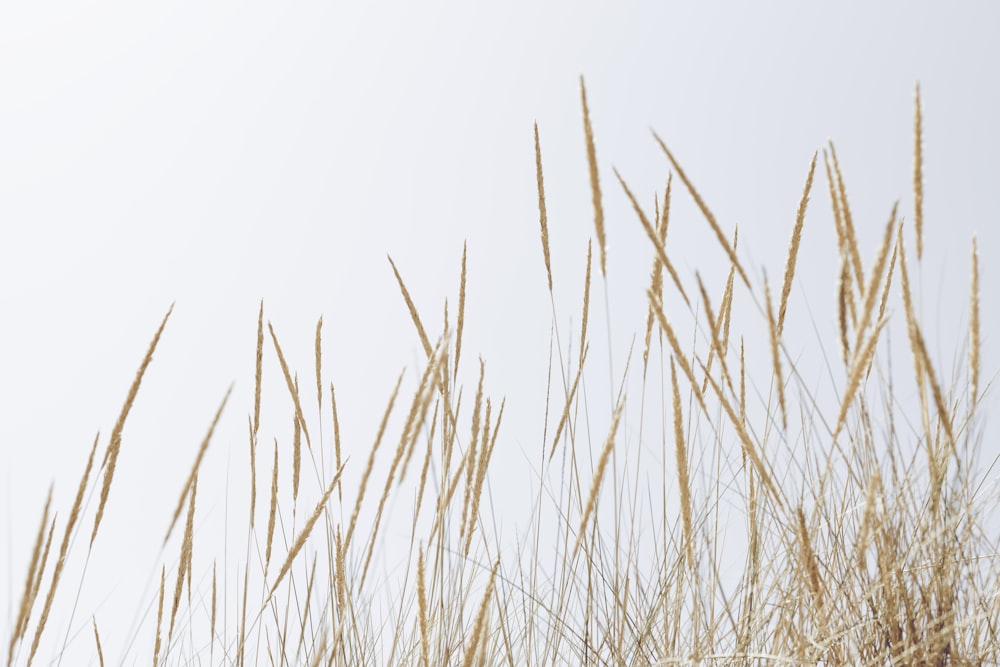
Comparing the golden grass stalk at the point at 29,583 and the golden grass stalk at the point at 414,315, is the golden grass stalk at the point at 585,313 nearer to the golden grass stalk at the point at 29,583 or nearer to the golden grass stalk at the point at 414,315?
the golden grass stalk at the point at 414,315

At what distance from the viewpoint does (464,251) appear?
1179mm

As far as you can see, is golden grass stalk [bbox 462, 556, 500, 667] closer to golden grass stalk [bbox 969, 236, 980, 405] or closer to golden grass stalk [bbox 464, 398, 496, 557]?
golden grass stalk [bbox 464, 398, 496, 557]

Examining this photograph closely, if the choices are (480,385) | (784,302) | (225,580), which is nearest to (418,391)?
(480,385)

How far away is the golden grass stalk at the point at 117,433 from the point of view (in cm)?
80

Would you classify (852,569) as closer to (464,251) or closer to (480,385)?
(480,385)

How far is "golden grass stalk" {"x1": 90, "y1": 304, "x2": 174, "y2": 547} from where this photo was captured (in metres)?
0.80

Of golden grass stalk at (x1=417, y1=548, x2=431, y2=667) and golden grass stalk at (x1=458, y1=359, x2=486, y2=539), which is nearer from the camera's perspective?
golden grass stalk at (x1=417, y1=548, x2=431, y2=667)

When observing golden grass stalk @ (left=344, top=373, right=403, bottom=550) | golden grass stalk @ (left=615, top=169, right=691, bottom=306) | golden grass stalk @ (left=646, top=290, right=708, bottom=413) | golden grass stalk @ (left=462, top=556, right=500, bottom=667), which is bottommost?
golden grass stalk @ (left=462, top=556, right=500, bottom=667)

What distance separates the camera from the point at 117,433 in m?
0.82

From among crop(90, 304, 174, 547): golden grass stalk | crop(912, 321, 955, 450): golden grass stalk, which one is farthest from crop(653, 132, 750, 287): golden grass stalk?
crop(90, 304, 174, 547): golden grass stalk

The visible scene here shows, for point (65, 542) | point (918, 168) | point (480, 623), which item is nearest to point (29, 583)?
point (65, 542)

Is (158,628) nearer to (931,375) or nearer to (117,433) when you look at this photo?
(117,433)

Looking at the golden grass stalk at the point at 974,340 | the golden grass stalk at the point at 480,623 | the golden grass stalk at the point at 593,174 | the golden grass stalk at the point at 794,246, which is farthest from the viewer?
the golden grass stalk at the point at 794,246

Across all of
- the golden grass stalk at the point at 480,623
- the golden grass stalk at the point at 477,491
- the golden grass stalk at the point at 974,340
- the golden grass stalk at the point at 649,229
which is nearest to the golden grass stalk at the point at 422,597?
the golden grass stalk at the point at 480,623
